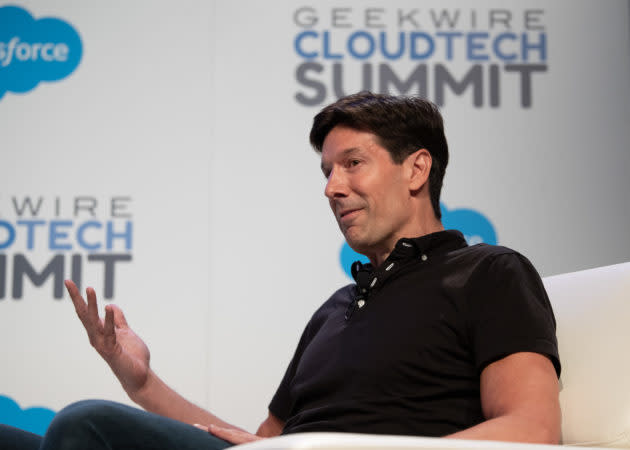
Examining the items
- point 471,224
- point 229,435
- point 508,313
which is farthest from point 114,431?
point 471,224

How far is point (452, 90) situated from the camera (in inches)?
128

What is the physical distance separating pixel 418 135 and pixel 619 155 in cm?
187

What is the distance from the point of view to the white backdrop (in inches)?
122

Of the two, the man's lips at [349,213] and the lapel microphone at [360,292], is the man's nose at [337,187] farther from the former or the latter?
the lapel microphone at [360,292]

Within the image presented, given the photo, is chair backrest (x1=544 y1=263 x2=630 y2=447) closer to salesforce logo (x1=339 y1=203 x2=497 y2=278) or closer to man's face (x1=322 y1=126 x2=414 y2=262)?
man's face (x1=322 y1=126 x2=414 y2=262)

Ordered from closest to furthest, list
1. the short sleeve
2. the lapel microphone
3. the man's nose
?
1. the short sleeve
2. the lapel microphone
3. the man's nose

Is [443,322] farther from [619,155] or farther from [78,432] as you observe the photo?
[619,155]

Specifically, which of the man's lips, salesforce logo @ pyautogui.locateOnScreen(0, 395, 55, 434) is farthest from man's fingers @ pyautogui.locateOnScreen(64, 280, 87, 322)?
salesforce logo @ pyautogui.locateOnScreen(0, 395, 55, 434)

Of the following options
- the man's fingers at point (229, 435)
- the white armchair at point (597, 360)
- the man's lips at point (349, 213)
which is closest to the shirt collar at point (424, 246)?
the man's lips at point (349, 213)

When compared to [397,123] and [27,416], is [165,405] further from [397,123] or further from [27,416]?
[27,416]

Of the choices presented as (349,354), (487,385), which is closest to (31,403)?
(349,354)

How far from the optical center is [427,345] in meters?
1.32

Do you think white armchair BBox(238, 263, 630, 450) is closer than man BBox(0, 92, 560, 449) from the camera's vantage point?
No

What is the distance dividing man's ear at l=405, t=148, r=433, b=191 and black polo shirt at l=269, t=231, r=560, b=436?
22 centimetres
